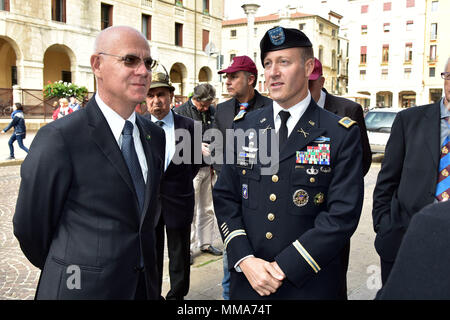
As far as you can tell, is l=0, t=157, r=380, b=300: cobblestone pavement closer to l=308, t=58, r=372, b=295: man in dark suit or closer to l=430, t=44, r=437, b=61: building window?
l=308, t=58, r=372, b=295: man in dark suit

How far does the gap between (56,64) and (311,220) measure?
29.9 m

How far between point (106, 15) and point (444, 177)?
96.4 feet

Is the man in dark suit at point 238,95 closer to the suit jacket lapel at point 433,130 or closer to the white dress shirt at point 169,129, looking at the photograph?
the white dress shirt at point 169,129

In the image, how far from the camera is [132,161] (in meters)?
2.00

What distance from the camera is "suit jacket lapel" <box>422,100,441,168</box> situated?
259cm

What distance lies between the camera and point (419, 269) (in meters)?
0.91

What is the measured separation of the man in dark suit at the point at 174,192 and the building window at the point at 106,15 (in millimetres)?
26947

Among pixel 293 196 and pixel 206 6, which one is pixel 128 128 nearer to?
pixel 293 196

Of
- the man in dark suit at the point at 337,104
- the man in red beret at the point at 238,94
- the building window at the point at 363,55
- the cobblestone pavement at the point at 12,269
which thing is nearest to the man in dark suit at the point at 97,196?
the man in dark suit at the point at 337,104

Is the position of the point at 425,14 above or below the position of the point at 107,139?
above

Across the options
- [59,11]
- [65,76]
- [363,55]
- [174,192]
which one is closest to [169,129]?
[174,192]

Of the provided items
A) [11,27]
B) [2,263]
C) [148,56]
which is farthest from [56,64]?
[148,56]

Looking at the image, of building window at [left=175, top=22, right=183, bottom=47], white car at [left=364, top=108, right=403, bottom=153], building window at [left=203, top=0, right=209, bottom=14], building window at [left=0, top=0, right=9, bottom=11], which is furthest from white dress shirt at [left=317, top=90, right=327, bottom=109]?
building window at [left=203, top=0, right=209, bottom=14]
